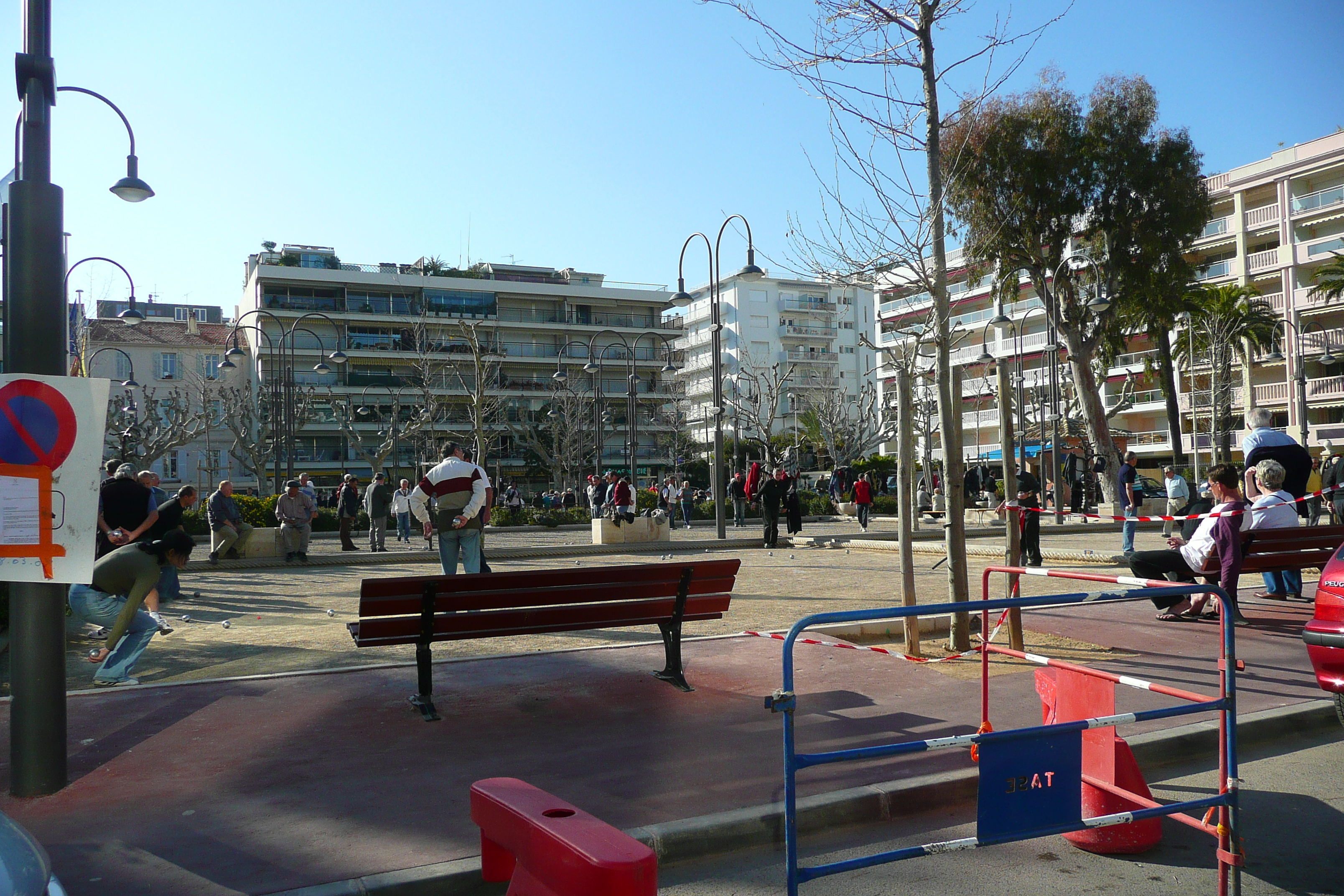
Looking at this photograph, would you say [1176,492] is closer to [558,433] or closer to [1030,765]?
[1030,765]

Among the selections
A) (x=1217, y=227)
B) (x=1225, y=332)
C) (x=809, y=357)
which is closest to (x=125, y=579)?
(x=1225, y=332)

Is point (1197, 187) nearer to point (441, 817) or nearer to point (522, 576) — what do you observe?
point (522, 576)

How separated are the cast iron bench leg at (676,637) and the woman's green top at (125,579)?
3.77m

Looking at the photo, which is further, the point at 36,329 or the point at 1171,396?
the point at 1171,396

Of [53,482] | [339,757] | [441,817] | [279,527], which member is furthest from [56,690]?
[279,527]

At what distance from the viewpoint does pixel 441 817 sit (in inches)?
169

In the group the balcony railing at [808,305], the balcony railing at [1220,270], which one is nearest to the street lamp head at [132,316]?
the balcony railing at [1220,270]

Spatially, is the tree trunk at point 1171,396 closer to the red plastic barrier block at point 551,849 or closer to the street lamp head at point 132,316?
the street lamp head at point 132,316

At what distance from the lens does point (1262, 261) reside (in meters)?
51.4

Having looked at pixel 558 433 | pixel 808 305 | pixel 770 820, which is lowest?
pixel 770 820

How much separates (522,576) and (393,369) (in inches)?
2445

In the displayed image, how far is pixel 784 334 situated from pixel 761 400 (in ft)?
49.8

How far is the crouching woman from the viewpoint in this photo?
710cm

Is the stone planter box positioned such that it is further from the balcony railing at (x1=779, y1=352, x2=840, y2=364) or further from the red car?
the balcony railing at (x1=779, y1=352, x2=840, y2=364)
